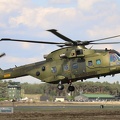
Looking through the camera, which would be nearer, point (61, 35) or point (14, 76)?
point (61, 35)

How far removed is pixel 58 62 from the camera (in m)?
36.7

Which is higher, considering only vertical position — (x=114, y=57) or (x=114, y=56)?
(x=114, y=56)

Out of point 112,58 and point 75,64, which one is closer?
point 112,58

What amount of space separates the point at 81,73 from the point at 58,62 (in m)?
3.02

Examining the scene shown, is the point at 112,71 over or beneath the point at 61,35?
beneath

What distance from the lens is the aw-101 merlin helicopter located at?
3412 cm

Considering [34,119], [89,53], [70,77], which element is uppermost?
[89,53]

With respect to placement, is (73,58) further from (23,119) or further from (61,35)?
(23,119)

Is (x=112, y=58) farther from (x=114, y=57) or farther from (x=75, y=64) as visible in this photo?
(x=75, y=64)

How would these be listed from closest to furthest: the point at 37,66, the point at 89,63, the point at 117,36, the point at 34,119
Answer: the point at 117,36 < the point at 34,119 < the point at 89,63 < the point at 37,66

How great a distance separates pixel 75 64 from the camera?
35.6 meters

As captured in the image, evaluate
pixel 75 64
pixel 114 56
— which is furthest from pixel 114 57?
pixel 75 64

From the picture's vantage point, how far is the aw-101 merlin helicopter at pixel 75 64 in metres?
34.1

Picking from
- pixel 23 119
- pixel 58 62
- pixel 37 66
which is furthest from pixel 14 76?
pixel 23 119
